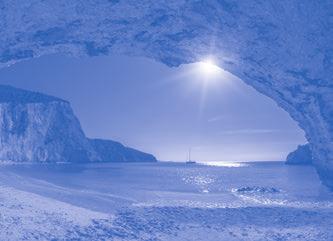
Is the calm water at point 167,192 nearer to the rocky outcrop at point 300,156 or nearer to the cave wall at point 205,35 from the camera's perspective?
the cave wall at point 205,35

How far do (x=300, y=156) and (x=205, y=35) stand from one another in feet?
546

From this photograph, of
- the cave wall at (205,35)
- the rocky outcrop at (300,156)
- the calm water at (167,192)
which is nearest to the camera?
the cave wall at (205,35)

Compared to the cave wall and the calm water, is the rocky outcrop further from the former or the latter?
the cave wall

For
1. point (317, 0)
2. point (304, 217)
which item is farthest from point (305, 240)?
point (317, 0)

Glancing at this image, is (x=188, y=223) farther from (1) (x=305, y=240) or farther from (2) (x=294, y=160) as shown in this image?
(2) (x=294, y=160)

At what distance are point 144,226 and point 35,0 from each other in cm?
1137

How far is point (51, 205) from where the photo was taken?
20516 millimetres

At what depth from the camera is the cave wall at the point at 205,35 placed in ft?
70.0

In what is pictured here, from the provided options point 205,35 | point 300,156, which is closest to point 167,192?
point 205,35

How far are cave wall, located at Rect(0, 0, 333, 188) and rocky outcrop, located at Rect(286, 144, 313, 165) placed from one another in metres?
155

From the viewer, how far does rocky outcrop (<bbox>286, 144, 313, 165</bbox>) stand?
175 m

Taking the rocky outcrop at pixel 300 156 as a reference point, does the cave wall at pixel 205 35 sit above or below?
below

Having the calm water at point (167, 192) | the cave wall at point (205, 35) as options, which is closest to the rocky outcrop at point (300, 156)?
the calm water at point (167, 192)

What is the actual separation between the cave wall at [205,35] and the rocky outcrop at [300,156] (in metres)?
155
